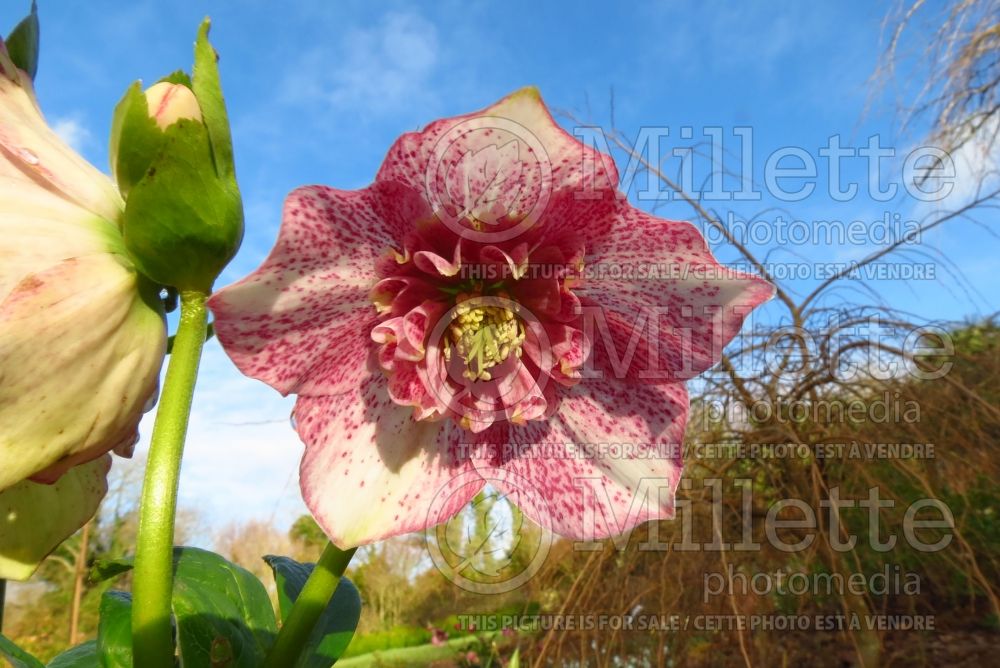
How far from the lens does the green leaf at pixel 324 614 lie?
1.20 ft

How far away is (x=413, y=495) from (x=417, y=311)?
0.10m

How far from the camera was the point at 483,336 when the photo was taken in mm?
415

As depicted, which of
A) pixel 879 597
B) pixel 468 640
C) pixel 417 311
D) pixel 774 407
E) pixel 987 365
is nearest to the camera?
pixel 417 311

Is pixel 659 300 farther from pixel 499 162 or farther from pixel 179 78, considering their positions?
pixel 179 78

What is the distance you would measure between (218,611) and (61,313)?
168 millimetres

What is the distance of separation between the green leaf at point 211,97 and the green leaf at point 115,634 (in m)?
0.23

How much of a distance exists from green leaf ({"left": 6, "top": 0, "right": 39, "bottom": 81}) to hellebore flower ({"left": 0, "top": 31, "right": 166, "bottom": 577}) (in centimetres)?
2

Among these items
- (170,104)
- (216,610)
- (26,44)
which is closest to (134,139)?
(170,104)

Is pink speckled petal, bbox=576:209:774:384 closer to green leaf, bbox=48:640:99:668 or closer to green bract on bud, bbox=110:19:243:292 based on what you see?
green bract on bud, bbox=110:19:243:292

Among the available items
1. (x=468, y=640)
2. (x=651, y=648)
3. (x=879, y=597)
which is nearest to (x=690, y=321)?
(x=651, y=648)

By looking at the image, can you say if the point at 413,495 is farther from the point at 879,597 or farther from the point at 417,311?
the point at 879,597

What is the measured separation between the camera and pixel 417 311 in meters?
0.38

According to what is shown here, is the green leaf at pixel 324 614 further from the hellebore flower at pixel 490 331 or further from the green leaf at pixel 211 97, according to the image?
the green leaf at pixel 211 97

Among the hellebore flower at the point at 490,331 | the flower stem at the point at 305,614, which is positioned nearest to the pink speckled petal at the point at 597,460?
the hellebore flower at the point at 490,331
